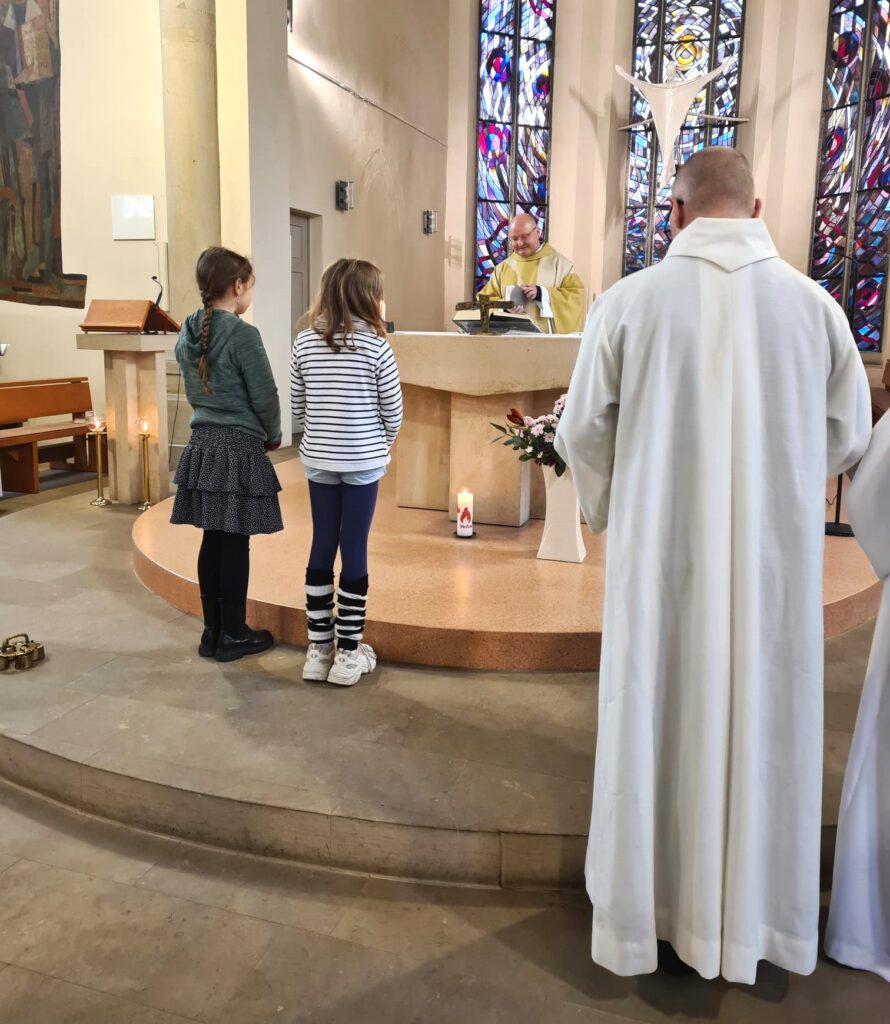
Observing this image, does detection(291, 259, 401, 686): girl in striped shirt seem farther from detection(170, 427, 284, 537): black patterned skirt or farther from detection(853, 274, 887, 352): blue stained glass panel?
detection(853, 274, 887, 352): blue stained glass panel

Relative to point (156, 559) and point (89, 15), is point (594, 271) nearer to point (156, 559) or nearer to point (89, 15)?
point (89, 15)

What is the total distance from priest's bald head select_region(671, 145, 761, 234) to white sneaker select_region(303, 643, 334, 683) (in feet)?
6.60

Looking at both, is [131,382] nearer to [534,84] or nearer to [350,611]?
[350,611]

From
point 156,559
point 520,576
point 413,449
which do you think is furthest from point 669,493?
point 413,449

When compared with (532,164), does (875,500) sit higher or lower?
lower

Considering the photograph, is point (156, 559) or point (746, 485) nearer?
point (746, 485)

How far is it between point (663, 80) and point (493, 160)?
8.25 feet

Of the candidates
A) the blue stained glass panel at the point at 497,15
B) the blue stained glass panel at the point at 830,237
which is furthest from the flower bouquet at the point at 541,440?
the blue stained glass panel at the point at 497,15

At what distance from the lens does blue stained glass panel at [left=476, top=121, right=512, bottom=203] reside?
13086mm

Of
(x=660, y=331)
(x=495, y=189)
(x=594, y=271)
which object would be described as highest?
(x=495, y=189)

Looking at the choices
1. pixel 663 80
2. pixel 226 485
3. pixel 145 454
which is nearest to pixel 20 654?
pixel 226 485

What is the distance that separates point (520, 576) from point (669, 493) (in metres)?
2.32

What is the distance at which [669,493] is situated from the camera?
1.88m

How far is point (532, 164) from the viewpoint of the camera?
13.3 m
